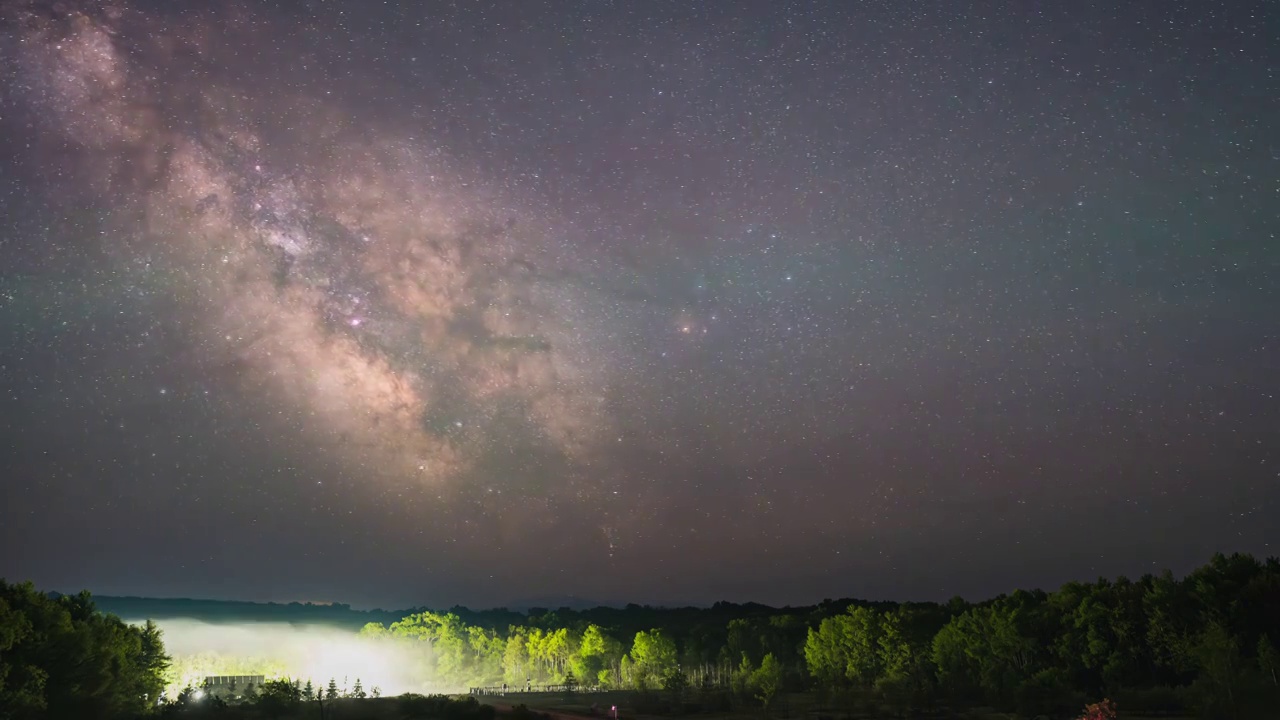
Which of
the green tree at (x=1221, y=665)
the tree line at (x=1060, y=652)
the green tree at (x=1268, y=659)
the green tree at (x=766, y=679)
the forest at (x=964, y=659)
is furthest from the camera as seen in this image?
the green tree at (x=766, y=679)

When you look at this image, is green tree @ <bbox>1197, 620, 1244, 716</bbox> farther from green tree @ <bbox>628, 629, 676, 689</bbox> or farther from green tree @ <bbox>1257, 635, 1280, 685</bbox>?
green tree @ <bbox>628, 629, 676, 689</bbox>

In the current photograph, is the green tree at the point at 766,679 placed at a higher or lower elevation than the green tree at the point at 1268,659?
lower

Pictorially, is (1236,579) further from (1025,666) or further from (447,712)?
(447,712)

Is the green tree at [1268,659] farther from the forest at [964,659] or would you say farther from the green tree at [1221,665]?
the green tree at [1221,665]

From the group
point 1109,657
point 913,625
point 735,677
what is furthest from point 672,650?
point 1109,657

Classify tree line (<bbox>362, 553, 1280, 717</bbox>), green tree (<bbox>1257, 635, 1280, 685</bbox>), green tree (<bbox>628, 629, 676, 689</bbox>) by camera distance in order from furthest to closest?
green tree (<bbox>628, 629, 676, 689</bbox>), tree line (<bbox>362, 553, 1280, 717</bbox>), green tree (<bbox>1257, 635, 1280, 685</bbox>)

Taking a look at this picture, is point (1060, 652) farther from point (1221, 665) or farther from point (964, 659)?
point (1221, 665)

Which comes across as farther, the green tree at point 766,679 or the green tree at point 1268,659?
the green tree at point 766,679

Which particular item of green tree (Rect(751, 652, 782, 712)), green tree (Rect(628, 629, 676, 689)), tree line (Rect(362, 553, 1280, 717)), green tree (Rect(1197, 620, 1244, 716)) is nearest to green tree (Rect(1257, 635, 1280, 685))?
tree line (Rect(362, 553, 1280, 717))

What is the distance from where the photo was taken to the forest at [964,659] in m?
44.7

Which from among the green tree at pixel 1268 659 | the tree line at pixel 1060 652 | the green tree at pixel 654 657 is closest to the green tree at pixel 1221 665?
the tree line at pixel 1060 652

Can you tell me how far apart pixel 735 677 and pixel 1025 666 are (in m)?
24.5

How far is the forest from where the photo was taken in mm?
44656

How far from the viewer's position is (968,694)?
6700 centimetres
